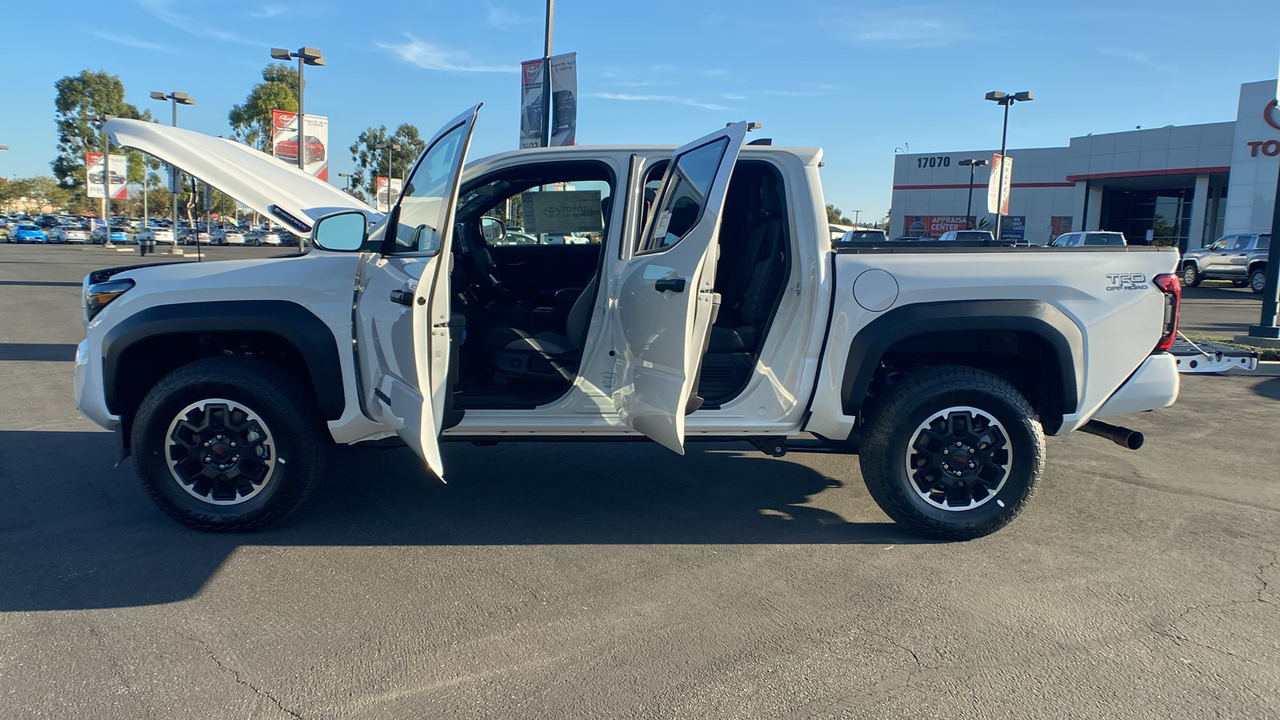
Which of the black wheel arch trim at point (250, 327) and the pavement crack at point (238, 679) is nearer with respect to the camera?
the pavement crack at point (238, 679)

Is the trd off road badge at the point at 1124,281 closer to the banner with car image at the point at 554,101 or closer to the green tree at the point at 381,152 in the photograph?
the banner with car image at the point at 554,101

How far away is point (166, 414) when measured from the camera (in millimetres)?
3881

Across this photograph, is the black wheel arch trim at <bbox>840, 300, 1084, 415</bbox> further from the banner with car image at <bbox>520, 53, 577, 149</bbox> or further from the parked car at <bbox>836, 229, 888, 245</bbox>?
the banner with car image at <bbox>520, 53, 577, 149</bbox>

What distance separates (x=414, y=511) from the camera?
4469 millimetres

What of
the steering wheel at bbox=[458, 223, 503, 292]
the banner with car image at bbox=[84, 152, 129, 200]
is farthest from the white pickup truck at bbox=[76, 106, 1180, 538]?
the banner with car image at bbox=[84, 152, 129, 200]

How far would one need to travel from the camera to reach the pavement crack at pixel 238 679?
103 inches

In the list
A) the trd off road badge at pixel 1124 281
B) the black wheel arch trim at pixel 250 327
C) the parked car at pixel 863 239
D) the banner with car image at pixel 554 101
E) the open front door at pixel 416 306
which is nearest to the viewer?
the open front door at pixel 416 306

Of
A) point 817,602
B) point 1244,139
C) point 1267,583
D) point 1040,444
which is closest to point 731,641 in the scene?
point 817,602

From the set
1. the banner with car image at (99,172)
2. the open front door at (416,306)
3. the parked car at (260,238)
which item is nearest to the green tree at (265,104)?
the banner with car image at (99,172)

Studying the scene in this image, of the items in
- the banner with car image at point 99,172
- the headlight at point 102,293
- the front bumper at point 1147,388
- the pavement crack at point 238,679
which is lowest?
the pavement crack at point 238,679

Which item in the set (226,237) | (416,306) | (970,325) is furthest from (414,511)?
(226,237)

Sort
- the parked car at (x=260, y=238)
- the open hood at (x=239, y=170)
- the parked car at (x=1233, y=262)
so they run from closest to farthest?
the open hood at (x=239, y=170)
the parked car at (x=1233, y=262)
the parked car at (x=260, y=238)

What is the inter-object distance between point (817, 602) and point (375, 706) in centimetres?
177

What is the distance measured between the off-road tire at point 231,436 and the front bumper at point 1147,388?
3941mm
